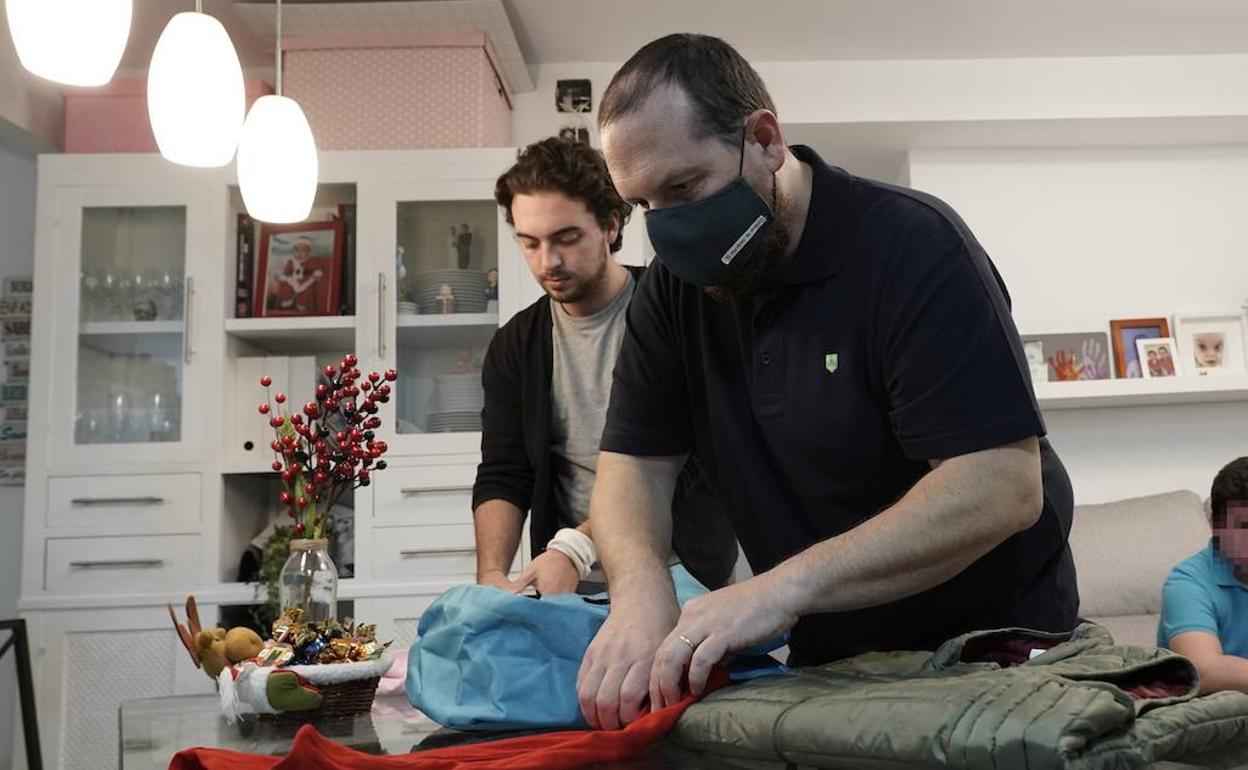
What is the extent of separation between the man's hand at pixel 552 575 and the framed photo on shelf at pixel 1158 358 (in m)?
2.79

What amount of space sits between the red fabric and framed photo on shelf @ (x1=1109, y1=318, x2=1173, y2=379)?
10.9ft

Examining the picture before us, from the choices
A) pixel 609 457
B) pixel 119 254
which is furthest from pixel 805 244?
pixel 119 254

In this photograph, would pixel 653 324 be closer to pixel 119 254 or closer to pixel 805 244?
pixel 805 244

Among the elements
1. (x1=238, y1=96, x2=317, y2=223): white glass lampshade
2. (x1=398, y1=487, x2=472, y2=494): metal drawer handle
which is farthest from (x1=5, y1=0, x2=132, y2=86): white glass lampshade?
(x1=398, y1=487, x2=472, y2=494): metal drawer handle

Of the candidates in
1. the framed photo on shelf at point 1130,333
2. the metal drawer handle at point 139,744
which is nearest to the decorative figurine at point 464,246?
the framed photo on shelf at point 1130,333

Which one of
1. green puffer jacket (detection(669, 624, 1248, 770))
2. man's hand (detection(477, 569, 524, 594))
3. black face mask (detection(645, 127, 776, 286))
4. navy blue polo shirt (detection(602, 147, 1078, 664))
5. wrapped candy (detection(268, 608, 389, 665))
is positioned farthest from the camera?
man's hand (detection(477, 569, 524, 594))

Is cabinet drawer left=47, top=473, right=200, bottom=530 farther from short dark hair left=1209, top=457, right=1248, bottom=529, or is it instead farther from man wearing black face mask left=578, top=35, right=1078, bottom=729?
short dark hair left=1209, top=457, right=1248, bottom=529

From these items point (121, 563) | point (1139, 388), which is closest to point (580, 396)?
point (121, 563)

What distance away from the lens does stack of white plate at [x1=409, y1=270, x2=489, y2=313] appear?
10.8 ft

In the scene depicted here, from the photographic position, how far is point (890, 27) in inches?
135

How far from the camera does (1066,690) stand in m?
0.62

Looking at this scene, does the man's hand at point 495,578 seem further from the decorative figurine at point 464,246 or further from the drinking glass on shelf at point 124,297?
the drinking glass on shelf at point 124,297

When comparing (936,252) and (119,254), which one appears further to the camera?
(119,254)

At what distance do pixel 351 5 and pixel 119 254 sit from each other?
0.97 metres
